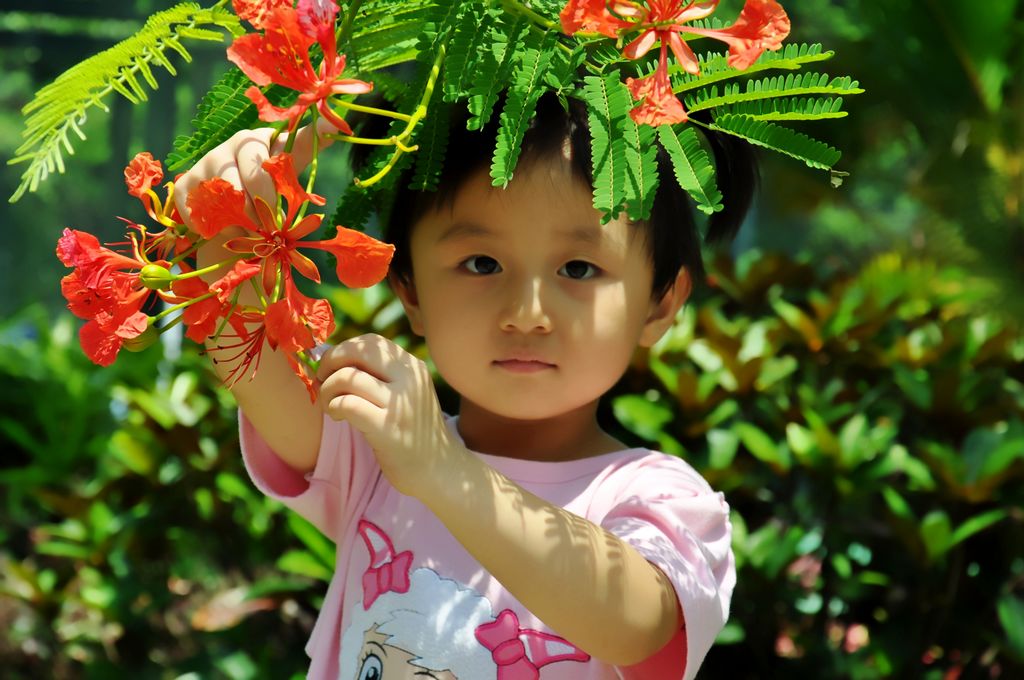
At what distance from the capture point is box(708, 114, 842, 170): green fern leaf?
3.93ft

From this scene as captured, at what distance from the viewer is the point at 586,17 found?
1.10 meters

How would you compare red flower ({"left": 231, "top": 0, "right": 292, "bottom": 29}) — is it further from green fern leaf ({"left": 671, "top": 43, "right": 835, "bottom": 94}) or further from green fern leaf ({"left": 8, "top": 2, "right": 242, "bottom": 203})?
green fern leaf ({"left": 671, "top": 43, "right": 835, "bottom": 94})

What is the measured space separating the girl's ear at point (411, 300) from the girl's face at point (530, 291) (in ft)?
0.53

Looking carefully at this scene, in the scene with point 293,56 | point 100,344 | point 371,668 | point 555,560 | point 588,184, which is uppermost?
point 293,56

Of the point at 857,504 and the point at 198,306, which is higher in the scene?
the point at 198,306

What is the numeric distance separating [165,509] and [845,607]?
1.53 m

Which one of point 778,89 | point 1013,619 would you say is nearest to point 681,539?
point 778,89

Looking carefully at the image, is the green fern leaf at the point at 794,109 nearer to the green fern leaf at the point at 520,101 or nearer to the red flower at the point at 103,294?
the green fern leaf at the point at 520,101

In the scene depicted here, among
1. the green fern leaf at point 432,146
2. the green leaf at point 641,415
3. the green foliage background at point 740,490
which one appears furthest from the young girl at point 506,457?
the green foliage background at point 740,490

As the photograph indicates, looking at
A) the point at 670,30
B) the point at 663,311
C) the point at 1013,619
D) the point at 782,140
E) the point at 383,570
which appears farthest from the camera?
the point at 1013,619

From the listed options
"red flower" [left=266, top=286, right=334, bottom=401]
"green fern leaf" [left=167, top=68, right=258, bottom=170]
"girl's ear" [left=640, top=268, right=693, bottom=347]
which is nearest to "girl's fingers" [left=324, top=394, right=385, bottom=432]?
"red flower" [left=266, top=286, right=334, bottom=401]

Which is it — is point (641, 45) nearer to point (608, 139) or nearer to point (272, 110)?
point (608, 139)

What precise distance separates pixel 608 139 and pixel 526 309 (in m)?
0.29

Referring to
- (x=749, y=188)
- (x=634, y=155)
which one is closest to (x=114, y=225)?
(x=749, y=188)
